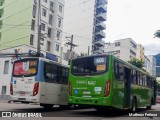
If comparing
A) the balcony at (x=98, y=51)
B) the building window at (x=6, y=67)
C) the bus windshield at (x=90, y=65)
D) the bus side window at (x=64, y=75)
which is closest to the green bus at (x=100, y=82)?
the bus windshield at (x=90, y=65)

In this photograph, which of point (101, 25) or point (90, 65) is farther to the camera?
point (101, 25)

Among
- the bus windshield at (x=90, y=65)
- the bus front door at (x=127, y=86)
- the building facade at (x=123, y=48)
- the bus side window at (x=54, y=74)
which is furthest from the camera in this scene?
the building facade at (x=123, y=48)

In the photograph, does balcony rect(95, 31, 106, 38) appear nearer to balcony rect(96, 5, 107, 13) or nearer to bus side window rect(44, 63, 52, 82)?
balcony rect(96, 5, 107, 13)

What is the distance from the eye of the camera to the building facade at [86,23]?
7731 centimetres

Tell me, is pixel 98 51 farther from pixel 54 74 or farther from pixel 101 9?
pixel 54 74

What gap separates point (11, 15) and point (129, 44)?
50.9 metres

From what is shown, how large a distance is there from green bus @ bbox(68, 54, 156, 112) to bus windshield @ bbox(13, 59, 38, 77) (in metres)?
1.98

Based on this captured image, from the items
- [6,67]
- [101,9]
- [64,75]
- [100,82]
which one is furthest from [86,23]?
[100,82]

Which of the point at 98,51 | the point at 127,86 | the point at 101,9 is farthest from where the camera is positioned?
the point at 101,9

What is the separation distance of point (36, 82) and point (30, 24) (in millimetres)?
32353

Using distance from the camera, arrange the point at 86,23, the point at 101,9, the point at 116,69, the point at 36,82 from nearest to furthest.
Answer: the point at 116,69 → the point at 36,82 → the point at 86,23 → the point at 101,9

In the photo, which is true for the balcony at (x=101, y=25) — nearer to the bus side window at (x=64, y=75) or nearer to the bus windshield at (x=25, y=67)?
the bus side window at (x=64, y=75)

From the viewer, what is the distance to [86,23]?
77.9 meters

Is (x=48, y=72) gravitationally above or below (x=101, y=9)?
below
